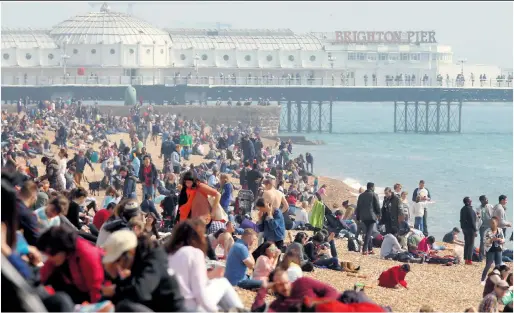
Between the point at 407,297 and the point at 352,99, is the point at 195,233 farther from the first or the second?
the point at 352,99

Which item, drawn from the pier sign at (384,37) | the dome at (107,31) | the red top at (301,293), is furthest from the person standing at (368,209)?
the pier sign at (384,37)

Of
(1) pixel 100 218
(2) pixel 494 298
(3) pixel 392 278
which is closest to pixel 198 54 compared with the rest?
(3) pixel 392 278

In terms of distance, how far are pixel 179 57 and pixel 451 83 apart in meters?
19.0

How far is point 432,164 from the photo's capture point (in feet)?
212

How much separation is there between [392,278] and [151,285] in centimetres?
622

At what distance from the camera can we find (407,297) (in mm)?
12742

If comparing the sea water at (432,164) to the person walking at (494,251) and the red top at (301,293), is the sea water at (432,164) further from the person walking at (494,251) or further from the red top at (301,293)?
the red top at (301,293)

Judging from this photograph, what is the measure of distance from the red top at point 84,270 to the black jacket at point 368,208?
8817mm

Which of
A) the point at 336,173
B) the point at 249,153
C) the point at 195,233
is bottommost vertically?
the point at 336,173

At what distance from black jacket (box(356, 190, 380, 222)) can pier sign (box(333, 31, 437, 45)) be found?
8340cm

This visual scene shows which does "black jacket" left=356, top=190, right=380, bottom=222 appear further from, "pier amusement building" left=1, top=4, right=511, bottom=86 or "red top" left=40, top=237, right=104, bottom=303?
"pier amusement building" left=1, top=4, right=511, bottom=86

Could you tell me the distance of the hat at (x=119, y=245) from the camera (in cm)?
755

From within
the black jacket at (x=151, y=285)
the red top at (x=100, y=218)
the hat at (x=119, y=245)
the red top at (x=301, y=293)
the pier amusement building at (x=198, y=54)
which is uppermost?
the hat at (x=119, y=245)

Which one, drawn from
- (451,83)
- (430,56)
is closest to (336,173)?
(451,83)
